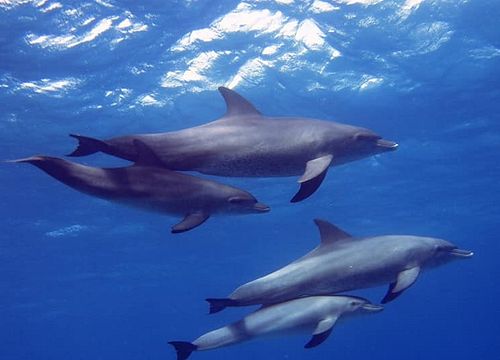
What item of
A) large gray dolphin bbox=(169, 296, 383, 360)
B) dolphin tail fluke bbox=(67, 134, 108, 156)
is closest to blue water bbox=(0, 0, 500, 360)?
large gray dolphin bbox=(169, 296, 383, 360)

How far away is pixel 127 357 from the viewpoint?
179 metres

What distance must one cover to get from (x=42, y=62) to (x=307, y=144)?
13.0 metres

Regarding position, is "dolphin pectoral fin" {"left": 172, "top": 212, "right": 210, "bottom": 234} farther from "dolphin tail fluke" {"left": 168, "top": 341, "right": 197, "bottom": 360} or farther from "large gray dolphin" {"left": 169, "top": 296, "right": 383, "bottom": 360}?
"dolphin tail fluke" {"left": 168, "top": 341, "right": 197, "bottom": 360}

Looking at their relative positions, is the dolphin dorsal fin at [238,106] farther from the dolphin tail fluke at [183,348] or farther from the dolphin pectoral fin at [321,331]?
the dolphin tail fluke at [183,348]

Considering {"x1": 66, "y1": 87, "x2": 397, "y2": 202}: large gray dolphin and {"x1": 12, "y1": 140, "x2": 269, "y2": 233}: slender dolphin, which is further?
{"x1": 66, "y1": 87, "x2": 397, "y2": 202}: large gray dolphin

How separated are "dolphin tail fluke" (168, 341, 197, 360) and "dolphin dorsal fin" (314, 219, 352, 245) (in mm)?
3082

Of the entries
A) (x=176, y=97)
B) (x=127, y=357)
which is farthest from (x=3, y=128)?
(x=127, y=357)

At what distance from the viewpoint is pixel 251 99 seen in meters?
20.9

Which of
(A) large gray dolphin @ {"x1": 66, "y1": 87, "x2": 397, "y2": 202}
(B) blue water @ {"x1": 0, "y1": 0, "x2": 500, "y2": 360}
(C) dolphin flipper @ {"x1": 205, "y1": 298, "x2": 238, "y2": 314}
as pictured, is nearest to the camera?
(A) large gray dolphin @ {"x1": 66, "y1": 87, "x2": 397, "y2": 202}

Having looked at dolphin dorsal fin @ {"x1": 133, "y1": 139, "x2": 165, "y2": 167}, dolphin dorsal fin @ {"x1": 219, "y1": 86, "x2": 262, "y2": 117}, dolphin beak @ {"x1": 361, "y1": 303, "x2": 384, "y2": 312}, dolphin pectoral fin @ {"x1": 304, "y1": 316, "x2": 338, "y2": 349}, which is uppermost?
dolphin dorsal fin @ {"x1": 219, "y1": 86, "x2": 262, "y2": 117}

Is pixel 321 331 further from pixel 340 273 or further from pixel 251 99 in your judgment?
pixel 251 99

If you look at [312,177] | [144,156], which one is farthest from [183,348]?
[312,177]

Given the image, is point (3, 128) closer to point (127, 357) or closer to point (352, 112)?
point (352, 112)

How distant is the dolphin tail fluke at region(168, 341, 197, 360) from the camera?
393 inches
